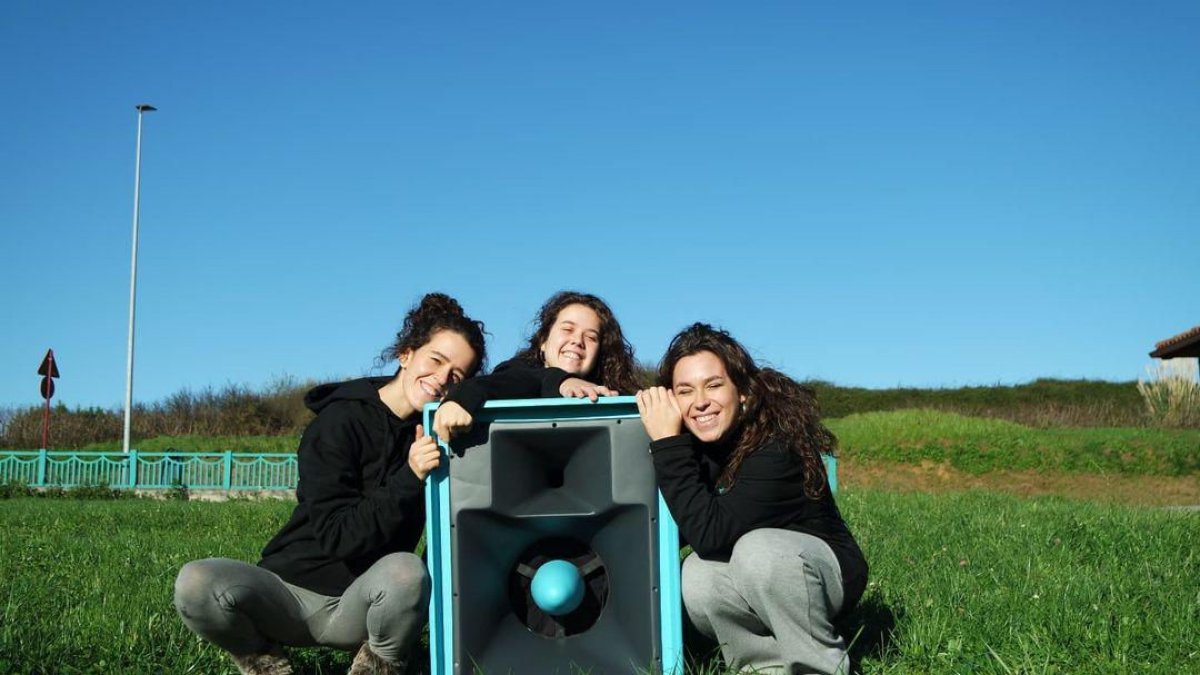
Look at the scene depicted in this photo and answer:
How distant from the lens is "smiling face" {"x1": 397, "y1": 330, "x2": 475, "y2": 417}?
3.15 meters

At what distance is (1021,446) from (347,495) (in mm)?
15484

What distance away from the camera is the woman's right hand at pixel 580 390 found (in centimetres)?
280

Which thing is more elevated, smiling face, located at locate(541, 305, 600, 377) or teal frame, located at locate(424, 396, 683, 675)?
smiling face, located at locate(541, 305, 600, 377)

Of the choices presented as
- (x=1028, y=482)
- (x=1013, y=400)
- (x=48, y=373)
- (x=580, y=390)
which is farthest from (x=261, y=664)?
(x=1013, y=400)

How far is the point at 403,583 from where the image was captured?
2.86m

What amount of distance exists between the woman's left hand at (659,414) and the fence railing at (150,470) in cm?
1731

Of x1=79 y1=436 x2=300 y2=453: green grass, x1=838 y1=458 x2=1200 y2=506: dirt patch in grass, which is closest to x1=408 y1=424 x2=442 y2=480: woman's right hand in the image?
x1=838 y1=458 x2=1200 y2=506: dirt patch in grass

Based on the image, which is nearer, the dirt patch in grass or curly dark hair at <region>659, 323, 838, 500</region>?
curly dark hair at <region>659, 323, 838, 500</region>

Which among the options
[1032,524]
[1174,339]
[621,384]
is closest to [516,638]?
[621,384]

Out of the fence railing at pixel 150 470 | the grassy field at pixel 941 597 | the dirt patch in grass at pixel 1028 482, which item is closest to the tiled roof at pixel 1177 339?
the dirt patch in grass at pixel 1028 482

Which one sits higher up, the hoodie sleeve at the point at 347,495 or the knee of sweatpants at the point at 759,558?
the hoodie sleeve at the point at 347,495

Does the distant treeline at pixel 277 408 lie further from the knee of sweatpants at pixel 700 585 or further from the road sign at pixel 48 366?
the knee of sweatpants at pixel 700 585

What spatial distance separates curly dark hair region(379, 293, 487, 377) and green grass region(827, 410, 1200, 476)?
47.9 ft

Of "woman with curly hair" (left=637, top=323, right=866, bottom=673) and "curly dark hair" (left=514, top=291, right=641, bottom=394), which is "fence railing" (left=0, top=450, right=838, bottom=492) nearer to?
"curly dark hair" (left=514, top=291, right=641, bottom=394)
